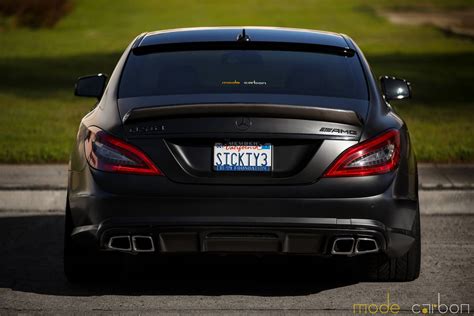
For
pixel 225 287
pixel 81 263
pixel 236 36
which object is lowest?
pixel 225 287

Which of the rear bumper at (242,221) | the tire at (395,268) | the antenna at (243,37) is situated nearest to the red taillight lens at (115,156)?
the rear bumper at (242,221)

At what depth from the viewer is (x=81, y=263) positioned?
7.49m

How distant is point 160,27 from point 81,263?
109ft

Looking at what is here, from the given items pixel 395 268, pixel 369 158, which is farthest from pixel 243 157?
pixel 395 268

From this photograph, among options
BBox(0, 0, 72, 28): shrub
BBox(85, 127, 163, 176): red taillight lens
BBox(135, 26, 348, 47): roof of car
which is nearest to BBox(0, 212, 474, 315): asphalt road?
BBox(85, 127, 163, 176): red taillight lens

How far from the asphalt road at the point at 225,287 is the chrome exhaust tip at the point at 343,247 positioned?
0.32 metres

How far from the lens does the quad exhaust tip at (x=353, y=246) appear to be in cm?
691

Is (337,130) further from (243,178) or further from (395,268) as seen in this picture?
(395,268)

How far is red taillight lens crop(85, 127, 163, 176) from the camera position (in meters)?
6.84

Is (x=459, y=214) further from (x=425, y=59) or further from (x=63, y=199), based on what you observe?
(x=425, y=59)

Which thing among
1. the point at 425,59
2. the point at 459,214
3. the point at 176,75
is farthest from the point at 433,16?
the point at 176,75

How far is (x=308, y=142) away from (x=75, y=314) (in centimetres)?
155

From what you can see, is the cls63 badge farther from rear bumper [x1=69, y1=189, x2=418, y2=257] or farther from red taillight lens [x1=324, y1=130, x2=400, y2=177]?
rear bumper [x1=69, y1=189, x2=418, y2=257]

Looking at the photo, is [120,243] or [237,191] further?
[120,243]
